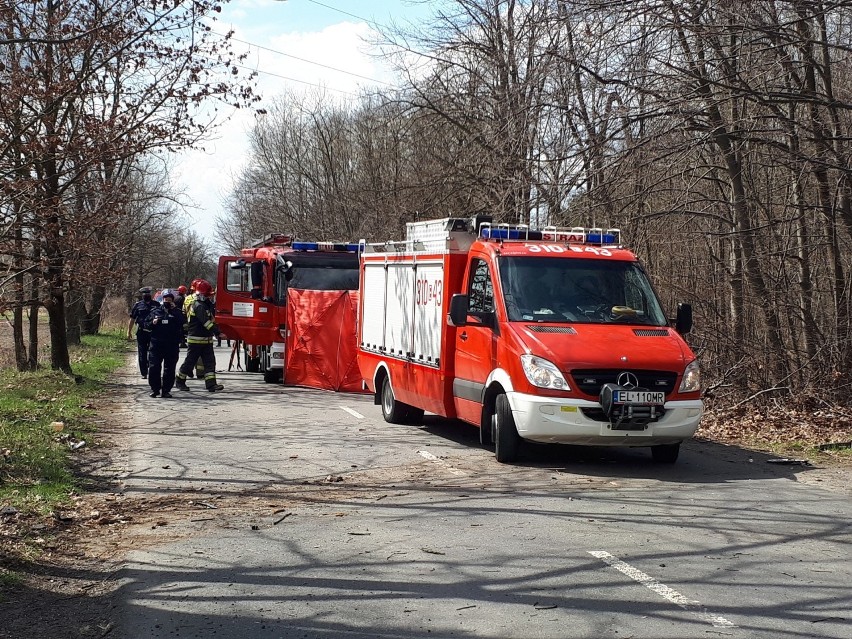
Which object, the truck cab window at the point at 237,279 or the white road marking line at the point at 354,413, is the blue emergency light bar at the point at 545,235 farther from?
the truck cab window at the point at 237,279

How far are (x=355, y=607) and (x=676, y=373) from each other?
18.0 ft

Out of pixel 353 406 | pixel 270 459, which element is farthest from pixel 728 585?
pixel 353 406

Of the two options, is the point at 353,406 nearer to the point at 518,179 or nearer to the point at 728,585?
the point at 518,179

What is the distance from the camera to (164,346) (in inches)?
709

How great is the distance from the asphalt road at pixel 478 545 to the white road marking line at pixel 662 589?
0.02 m

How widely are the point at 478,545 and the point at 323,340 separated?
1359 centimetres

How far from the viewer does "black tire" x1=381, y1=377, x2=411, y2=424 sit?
14094mm

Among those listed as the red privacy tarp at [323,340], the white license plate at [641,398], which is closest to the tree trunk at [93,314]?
the red privacy tarp at [323,340]

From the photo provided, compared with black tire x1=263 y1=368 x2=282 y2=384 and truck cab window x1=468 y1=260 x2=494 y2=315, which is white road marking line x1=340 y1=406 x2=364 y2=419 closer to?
truck cab window x1=468 y1=260 x2=494 y2=315

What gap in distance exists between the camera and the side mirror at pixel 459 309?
11117mm

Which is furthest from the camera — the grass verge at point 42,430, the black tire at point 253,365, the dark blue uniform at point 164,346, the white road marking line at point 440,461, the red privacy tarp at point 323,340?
the black tire at point 253,365

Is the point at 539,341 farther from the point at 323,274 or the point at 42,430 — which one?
the point at 323,274

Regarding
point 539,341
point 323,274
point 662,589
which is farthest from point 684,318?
point 323,274

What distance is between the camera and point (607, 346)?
10.1 metres
